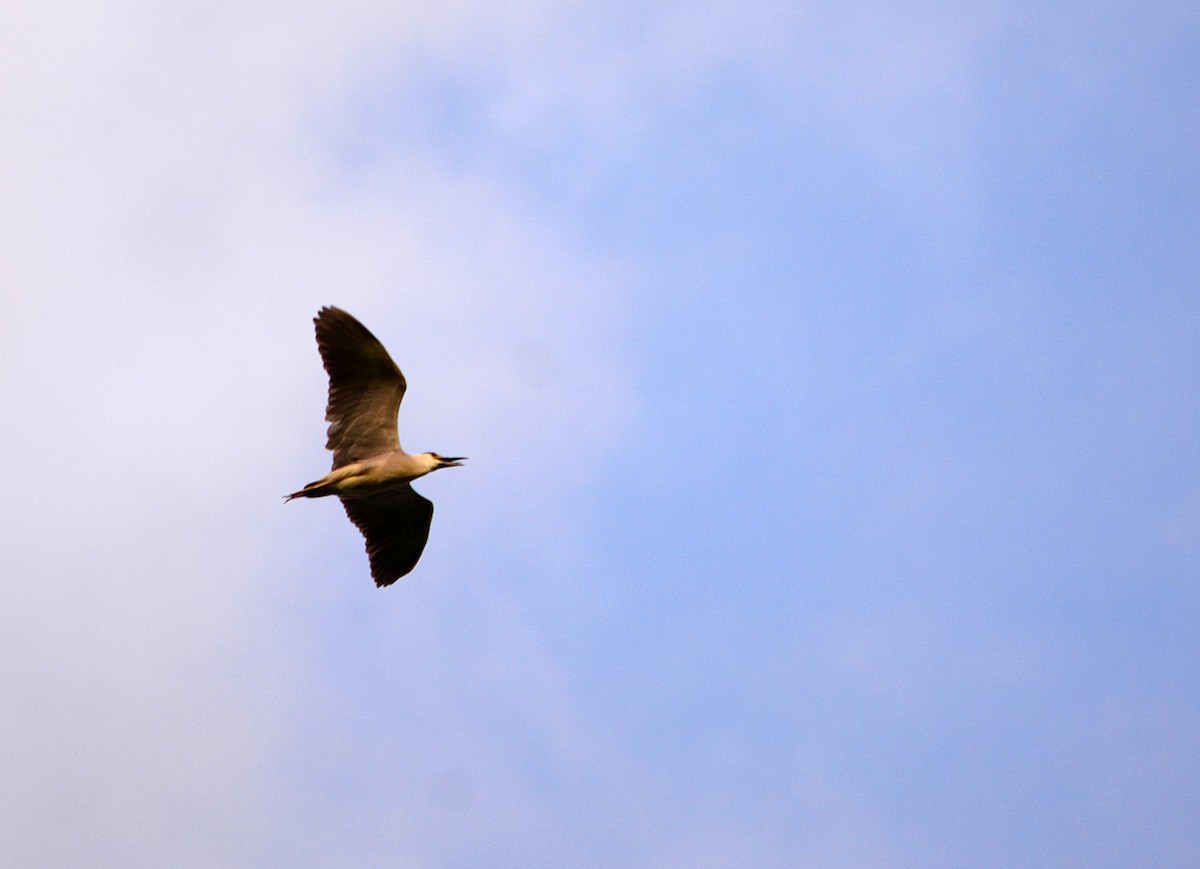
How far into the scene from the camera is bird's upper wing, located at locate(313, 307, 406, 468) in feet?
85.6

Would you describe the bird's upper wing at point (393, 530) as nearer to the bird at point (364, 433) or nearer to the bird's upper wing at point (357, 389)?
the bird at point (364, 433)

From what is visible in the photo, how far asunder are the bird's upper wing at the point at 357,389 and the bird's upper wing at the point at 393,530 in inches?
58.6

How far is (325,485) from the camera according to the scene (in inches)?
1027

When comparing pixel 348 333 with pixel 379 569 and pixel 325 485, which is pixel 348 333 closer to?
pixel 325 485

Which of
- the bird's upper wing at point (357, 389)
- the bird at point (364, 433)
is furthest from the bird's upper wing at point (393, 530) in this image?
the bird's upper wing at point (357, 389)

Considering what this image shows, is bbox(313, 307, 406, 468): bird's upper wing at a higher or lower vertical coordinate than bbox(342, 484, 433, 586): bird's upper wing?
higher

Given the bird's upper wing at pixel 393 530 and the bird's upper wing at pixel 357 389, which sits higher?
the bird's upper wing at pixel 357 389

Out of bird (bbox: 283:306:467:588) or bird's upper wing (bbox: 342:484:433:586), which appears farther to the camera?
bird's upper wing (bbox: 342:484:433:586)

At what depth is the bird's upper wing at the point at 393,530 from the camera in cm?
2803

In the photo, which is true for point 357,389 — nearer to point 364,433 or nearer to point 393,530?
point 364,433

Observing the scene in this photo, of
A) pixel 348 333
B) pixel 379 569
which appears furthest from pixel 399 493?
pixel 348 333

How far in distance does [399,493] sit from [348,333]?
345 centimetres

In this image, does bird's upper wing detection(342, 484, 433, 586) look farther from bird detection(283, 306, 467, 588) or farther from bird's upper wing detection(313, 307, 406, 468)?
bird's upper wing detection(313, 307, 406, 468)

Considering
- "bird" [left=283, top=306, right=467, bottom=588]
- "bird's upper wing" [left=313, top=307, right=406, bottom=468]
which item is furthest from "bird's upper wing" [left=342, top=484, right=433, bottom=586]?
"bird's upper wing" [left=313, top=307, right=406, bottom=468]
